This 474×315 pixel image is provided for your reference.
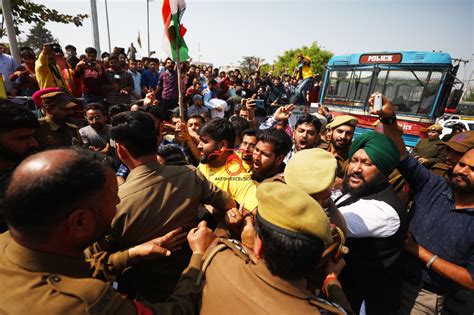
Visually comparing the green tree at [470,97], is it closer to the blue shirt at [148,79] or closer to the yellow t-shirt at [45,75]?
the blue shirt at [148,79]

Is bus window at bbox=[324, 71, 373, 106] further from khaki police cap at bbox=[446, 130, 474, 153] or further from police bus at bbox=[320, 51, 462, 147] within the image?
khaki police cap at bbox=[446, 130, 474, 153]

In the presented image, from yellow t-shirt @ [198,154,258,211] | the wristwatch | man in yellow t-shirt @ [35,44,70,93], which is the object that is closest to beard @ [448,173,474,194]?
the wristwatch

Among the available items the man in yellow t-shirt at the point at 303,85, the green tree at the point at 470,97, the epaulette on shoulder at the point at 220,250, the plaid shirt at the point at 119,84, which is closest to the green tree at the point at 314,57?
the green tree at the point at 470,97

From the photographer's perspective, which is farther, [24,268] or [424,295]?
[424,295]

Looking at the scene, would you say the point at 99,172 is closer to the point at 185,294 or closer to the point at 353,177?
the point at 185,294

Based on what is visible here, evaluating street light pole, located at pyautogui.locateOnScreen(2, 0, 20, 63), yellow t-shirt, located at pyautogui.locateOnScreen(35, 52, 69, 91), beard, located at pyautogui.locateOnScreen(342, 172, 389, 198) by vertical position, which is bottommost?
beard, located at pyautogui.locateOnScreen(342, 172, 389, 198)

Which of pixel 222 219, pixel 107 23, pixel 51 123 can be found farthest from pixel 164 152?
pixel 107 23

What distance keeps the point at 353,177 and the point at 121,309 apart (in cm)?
178

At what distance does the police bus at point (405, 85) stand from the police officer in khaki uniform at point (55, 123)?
599 centimetres

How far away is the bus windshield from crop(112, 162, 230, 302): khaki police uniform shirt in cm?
671

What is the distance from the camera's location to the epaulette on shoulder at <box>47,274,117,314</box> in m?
0.85

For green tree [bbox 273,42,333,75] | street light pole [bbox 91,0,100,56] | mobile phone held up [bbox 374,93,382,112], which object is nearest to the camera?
mobile phone held up [bbox 374,93,382,112]

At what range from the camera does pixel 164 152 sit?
2.41 m

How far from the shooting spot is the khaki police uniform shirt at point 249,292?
1001 mm
